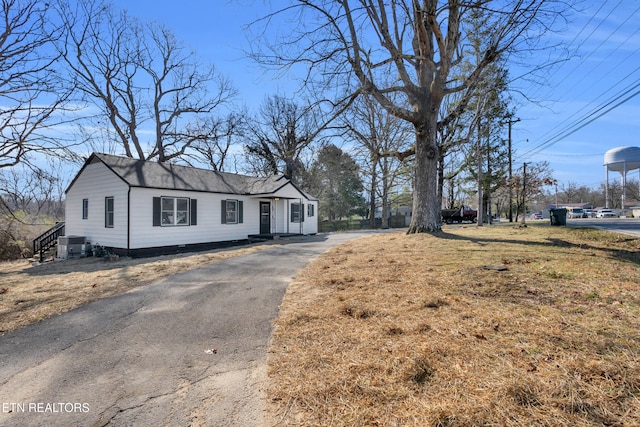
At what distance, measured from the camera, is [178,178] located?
49.1 feet

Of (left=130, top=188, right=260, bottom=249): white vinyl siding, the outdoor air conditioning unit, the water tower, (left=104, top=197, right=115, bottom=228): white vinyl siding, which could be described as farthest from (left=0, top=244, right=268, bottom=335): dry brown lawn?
the water tower

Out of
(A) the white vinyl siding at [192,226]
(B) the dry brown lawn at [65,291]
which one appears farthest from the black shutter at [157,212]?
(B) the dry brown lawn at [65,291]

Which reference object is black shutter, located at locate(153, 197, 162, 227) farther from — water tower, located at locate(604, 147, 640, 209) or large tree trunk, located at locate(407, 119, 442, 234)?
water tower, located at locate(604, 147, 640, 209)

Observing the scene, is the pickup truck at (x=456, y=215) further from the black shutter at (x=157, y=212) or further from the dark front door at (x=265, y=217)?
the black shutter at (x=157, y=212)

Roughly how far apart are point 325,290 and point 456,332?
268 centimetres

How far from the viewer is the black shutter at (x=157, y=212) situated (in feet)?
43.3

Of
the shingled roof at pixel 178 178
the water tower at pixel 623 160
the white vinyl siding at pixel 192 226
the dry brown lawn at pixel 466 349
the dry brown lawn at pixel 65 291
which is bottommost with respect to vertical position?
the dry brown lawn at pixel 65 291

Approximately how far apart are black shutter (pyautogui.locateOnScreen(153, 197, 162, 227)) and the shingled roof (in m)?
0.59

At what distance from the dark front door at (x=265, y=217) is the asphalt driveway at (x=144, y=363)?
12.9m

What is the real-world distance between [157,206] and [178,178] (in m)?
2.14

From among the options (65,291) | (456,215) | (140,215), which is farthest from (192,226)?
(456,215)

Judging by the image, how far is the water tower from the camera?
52625mm

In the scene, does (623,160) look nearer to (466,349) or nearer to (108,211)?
(466,349)

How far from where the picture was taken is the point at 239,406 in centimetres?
245
